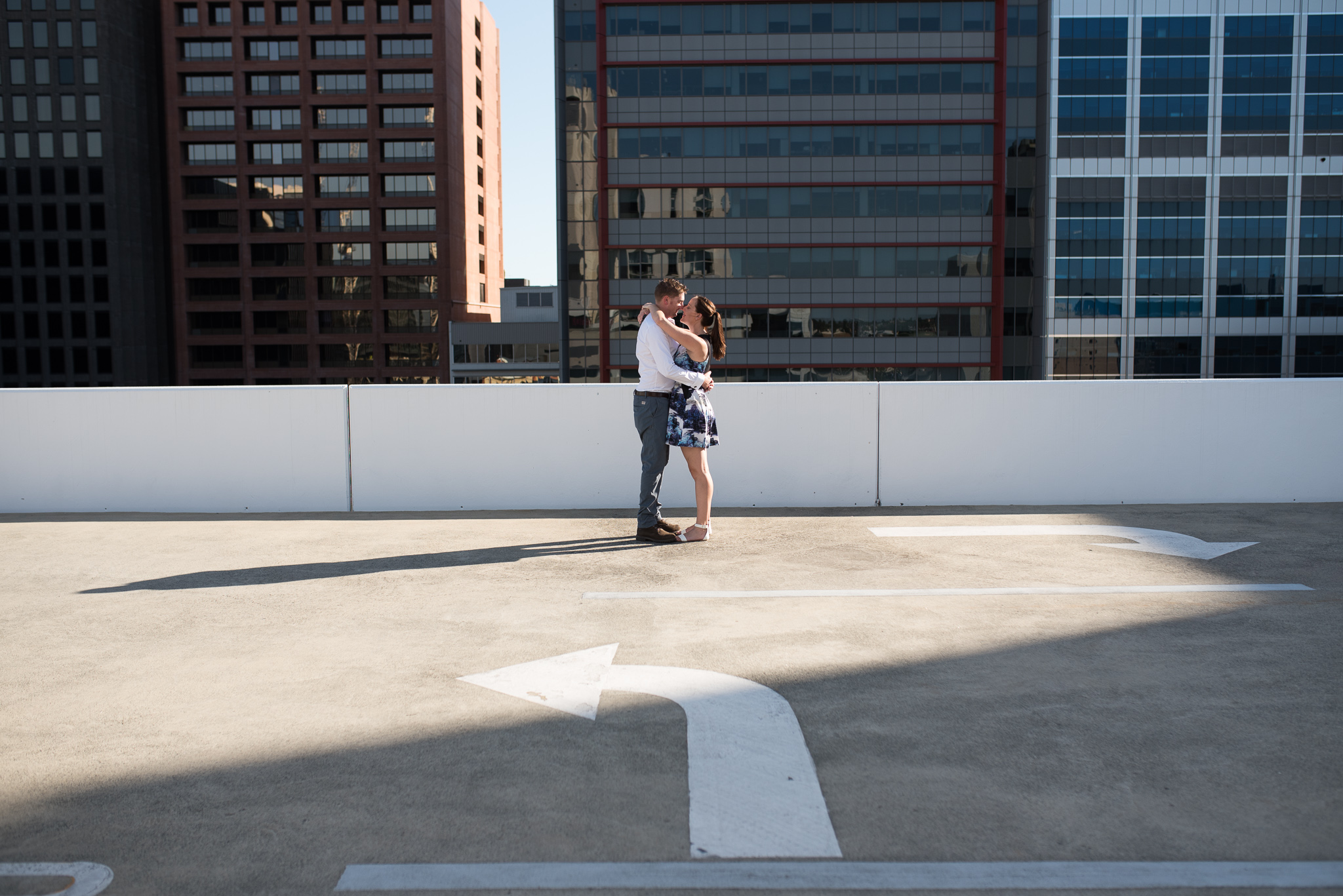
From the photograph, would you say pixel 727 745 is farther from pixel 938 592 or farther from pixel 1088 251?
pixel 1088 251

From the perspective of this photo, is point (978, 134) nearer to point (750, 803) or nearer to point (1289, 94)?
point (1289, 94)

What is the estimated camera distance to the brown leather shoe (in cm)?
659

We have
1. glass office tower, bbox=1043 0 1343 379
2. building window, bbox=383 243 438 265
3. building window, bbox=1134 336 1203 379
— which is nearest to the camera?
glass office tower, bbox=1043 0 1343 379

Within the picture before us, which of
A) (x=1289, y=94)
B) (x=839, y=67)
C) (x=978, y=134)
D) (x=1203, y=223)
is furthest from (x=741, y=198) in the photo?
(x=1289, y=94)

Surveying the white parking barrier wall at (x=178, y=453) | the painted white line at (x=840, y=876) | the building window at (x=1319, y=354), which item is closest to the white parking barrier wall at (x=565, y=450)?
the white parking barrier wall at (x=178, y=453)

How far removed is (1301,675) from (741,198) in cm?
5753

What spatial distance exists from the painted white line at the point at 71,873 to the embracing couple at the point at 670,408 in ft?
14.6

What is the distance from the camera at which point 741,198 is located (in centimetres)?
5881

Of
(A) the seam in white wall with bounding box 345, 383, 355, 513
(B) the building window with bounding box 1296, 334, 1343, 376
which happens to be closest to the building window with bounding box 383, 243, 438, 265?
(B) the building window with bounding box 1296, 334, 1343, 376

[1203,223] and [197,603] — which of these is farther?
[1203,223]

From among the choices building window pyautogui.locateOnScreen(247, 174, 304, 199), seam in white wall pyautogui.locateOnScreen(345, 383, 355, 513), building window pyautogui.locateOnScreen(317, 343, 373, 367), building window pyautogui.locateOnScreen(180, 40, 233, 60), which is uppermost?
building window pyautogui.locateOnScreen(180, 40, 233, 60)

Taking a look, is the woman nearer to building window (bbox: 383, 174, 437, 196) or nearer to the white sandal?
the white sandal

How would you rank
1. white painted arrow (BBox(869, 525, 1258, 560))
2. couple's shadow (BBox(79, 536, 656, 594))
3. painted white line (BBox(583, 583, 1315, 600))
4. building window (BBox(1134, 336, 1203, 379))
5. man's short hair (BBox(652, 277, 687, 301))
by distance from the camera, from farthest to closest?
building window (BBox(1134, 336, 1203, 379))
man's short hair (BBox(652, 277, 687, 301))
white painted arrow (BBox(869, 525, 1258, 560))
couple's shadow (BBox(79, 536, 656, 594))
painted white line (BBox(583, 583, 1315, 600))

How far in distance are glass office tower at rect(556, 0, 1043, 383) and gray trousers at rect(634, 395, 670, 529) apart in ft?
172
